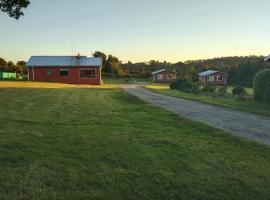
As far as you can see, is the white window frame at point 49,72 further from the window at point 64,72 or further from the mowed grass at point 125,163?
the mowed grass at point 125,163

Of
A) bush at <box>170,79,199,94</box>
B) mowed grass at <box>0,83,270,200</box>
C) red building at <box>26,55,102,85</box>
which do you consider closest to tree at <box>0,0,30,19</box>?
mowed grass at <box>0,83,270,200</box>

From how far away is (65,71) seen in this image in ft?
148

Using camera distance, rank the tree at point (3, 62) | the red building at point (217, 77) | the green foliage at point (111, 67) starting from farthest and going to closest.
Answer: the green foliage at point (111, 67), the tree at point (3, 62), the red building at point (217, 77)

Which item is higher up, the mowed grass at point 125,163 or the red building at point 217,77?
the red building at point 217,77

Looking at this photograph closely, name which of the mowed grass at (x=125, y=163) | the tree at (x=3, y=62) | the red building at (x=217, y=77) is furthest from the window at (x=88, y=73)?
the mowed grass at (x=125, y=163)

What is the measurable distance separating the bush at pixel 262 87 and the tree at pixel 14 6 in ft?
46.1

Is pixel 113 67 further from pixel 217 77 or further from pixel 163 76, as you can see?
pixel 217 77

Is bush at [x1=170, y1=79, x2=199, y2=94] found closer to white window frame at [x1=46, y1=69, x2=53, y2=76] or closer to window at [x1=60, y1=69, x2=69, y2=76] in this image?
window at [x1=60, y1=69, x2=69, y2=76]

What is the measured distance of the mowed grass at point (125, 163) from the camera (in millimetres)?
4984

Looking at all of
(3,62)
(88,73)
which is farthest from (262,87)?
(3,62)

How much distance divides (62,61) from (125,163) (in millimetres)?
41520

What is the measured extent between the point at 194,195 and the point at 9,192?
8.72 feet

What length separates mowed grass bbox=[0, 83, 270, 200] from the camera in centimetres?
498

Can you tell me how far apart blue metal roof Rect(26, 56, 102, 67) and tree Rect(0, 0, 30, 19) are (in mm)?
30821
